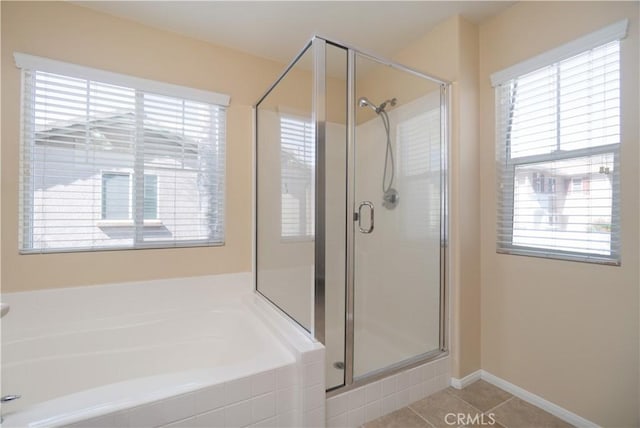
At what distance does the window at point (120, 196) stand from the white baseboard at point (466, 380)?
235cm

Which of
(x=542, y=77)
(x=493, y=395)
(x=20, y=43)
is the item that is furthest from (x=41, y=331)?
(x=542, y=77)

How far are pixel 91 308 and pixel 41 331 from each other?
246 mm

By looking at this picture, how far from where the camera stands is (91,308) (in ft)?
6.13

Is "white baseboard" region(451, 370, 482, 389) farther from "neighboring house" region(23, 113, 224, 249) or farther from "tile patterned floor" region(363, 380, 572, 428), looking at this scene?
"neighboring house" region(23, 113, 224, 249)

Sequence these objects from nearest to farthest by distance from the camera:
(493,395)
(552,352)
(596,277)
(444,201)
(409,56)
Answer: (596,277) → (552,352) → (493,395) → (444,201) → (409,56)

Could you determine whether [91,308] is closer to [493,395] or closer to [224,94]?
[224,94]

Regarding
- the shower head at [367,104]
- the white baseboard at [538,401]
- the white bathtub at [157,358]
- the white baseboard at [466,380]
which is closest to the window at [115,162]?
the white bathtub at [157,358]

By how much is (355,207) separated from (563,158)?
1176 millimetres

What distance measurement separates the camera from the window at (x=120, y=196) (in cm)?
191

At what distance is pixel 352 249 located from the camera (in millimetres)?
1689

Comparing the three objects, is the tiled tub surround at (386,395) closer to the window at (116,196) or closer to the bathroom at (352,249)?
the bathroom at (352,249)

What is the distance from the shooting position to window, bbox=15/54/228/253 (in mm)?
1745

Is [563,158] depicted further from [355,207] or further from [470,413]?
[470,413]

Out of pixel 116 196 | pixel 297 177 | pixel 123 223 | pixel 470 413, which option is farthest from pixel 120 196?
pixel 470 413
